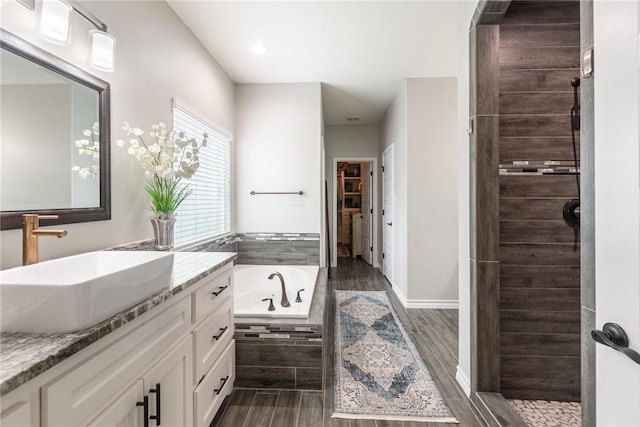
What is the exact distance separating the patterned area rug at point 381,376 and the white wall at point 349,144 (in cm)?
300

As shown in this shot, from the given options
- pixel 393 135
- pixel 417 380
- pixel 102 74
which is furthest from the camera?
pixel 393 135

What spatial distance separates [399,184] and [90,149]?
3320 mm

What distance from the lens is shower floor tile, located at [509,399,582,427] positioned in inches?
65.4

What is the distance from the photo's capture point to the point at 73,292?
2.33 feet

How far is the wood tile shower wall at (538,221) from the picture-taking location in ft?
5.91

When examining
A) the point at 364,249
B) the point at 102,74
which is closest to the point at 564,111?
the point at 102,74

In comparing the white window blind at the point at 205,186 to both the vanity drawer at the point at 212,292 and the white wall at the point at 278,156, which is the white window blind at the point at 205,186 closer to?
the white wall at the point at 278,156

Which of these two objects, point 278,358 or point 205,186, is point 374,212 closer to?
point 205,186

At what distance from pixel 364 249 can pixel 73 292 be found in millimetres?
A: 5867

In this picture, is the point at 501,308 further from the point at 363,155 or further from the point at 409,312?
the point at 363,155

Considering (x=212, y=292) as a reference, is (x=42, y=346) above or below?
above

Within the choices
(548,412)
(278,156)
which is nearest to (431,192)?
(278,156)

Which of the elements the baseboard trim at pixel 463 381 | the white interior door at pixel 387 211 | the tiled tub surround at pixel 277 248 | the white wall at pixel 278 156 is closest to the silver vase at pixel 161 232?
the tiled tub surround at pixel 277 248

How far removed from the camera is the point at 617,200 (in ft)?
2.40
